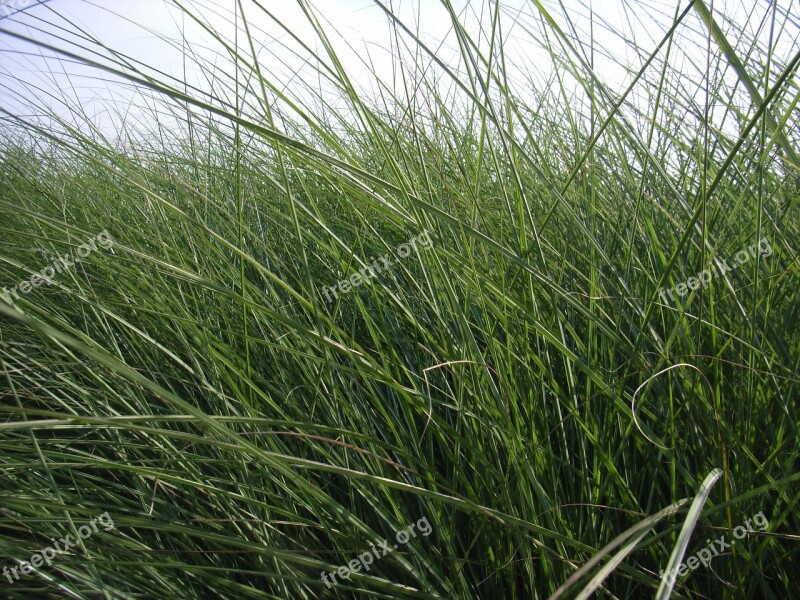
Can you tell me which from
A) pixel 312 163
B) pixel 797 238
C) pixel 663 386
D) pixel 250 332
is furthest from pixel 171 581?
pixel 797 238

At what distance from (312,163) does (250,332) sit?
472mm

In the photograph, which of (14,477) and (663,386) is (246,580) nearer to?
(14,477)

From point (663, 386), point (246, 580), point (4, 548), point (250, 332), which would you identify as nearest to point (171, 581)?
point (246, 580)

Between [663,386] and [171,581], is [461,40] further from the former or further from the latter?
[171,581]

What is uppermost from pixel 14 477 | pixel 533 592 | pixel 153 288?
pixel 153 288

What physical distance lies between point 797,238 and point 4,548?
1.27 metres

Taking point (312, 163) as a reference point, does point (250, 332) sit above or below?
below

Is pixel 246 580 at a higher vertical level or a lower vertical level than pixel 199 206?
lower

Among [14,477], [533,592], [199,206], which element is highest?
[199,206]

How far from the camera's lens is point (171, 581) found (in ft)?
3.24

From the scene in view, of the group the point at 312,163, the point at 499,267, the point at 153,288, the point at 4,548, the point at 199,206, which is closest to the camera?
the point at 4,548

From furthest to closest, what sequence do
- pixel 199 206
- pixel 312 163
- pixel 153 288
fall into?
1. pixel 199 206
2. pixel 153 288
3. pixel 312 163

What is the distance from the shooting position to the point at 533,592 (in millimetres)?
844

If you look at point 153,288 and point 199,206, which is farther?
point 199,206
